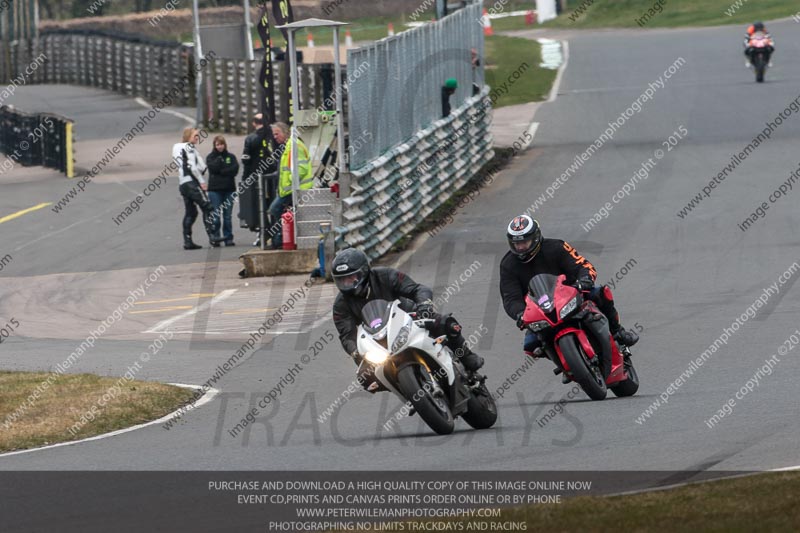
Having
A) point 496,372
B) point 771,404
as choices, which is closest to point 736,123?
point 496,372

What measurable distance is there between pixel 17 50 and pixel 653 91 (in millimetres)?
33811

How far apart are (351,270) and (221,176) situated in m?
12.6

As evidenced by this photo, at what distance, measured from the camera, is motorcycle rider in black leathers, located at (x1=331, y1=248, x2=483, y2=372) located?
35.6 ft

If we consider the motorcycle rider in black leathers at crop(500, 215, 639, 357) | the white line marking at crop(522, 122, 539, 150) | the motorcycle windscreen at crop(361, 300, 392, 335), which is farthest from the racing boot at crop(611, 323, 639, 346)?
the white line marking at crop(522, 122, 539, 150)

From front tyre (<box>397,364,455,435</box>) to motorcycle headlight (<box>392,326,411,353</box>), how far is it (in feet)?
0.53

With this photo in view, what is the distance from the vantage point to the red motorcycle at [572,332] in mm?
11602

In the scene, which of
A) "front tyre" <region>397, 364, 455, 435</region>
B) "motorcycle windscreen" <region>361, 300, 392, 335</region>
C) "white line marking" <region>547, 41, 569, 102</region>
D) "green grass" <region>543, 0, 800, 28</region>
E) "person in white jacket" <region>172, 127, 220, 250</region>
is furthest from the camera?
"green grass" <region>543, 0, 800, 28</region>

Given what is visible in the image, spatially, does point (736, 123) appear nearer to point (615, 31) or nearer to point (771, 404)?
point (771, 404)

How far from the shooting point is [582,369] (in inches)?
457

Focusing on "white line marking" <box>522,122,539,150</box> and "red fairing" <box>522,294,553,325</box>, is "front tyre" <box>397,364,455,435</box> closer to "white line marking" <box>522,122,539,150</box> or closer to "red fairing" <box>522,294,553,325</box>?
"red fairing" <box>522,294,553,325</box>

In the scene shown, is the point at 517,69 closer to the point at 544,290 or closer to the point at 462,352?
the point at 544,290

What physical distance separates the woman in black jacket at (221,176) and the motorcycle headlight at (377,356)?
1272cm

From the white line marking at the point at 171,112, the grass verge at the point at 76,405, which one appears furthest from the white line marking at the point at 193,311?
the white line marking at the point at 171,112

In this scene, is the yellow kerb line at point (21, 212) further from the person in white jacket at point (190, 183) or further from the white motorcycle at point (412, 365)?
the white motorcycle at point (412, 365)
